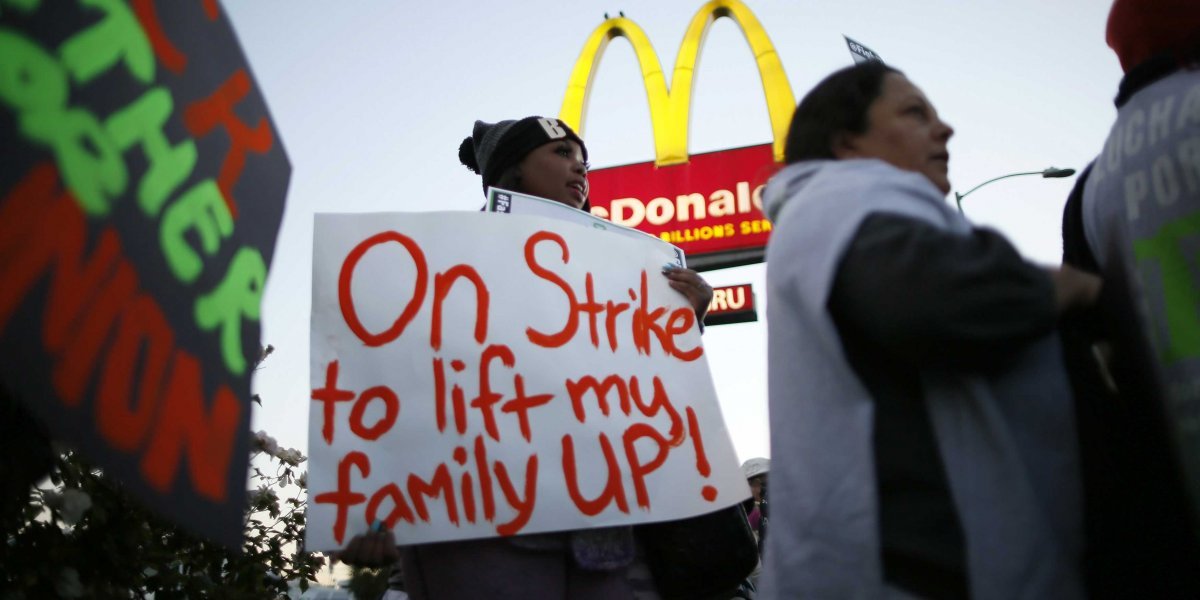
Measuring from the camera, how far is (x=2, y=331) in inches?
29.2

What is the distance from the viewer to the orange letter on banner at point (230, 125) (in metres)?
1.05

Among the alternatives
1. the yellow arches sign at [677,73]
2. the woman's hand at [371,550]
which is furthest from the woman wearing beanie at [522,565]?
the yellow arches sign at [677,73]

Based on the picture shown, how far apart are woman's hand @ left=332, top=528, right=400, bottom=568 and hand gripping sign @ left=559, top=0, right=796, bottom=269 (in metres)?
9.85

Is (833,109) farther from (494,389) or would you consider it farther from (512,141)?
(512,141)

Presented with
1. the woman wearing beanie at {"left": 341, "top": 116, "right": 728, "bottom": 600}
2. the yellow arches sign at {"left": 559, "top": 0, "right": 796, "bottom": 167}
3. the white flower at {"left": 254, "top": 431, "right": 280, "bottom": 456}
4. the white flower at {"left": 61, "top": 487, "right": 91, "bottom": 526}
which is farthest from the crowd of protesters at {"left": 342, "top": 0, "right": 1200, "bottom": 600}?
the yellow arches sign at {"left": 559, "top": 0, "right": 796, "bottom": 167}

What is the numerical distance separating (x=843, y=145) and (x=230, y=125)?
37.1 inches

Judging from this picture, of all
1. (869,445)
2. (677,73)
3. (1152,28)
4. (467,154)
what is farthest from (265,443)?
(677,73)

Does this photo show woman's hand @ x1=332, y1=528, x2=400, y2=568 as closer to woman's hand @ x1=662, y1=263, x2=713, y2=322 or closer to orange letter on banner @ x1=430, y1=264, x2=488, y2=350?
orange letter on banner @ x1=430, y1=264, x2=488, y2=350

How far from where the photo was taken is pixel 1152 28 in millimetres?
1450

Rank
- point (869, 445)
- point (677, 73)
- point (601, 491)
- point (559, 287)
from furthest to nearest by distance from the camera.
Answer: point (677, 73) → point (559, 287) → point (601, 491) → point (869, 445)

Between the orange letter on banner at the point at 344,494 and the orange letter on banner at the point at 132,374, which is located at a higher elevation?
the orange letter on banner at the point at 132,374

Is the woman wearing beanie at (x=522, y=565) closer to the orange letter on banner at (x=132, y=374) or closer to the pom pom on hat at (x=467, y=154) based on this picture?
the orange letter on banner at (x=132, y=374)

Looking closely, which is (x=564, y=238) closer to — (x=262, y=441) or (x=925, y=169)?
(x=925, y=169)

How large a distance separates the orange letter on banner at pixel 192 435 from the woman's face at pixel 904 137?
1.01 m
